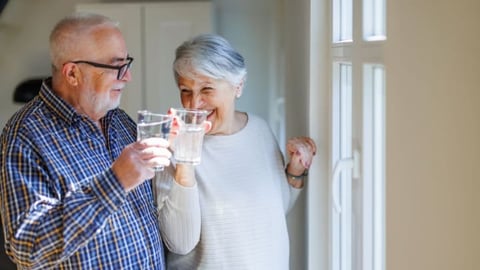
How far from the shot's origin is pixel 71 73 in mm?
1527

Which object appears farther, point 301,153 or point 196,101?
point 301,153

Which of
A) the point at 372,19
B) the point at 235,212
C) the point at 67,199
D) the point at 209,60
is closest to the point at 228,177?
the point at 235,212

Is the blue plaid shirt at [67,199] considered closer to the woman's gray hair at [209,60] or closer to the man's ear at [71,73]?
the man's ear at [71,73]

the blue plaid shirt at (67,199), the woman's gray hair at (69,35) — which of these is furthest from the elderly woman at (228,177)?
the woman's gray hair at (69,35)

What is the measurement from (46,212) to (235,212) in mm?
530

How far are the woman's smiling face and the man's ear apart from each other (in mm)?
286

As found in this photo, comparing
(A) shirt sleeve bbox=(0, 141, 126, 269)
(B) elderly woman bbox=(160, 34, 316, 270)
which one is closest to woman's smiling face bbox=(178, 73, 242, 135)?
(B) elderly woman bbox=(160, 34, 316, 270)

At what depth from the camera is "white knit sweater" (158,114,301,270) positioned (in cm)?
165

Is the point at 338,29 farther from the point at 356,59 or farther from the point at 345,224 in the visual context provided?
the point at 345,224

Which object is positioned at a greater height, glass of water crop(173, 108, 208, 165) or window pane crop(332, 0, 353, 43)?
window pane crop(332, 0, 353, 43)

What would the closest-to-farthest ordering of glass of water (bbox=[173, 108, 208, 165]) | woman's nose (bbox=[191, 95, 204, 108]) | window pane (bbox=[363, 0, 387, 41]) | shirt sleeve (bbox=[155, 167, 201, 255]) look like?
window pane (bbox=[363, 0, 387, 41]) → glass of water (bbox=[173, 108, 208, 165]) → shirt sleeve (bbox=[155, 167, 201, 255]) → woman's nose (bbox=[191, 95, 204, 108])

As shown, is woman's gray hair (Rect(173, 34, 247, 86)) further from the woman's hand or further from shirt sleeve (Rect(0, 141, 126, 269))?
shirt sleeve (Rect(0, 141, 126, 269))

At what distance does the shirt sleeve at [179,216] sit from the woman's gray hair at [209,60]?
0.96ft

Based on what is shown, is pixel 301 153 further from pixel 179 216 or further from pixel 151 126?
pixel 151 126
